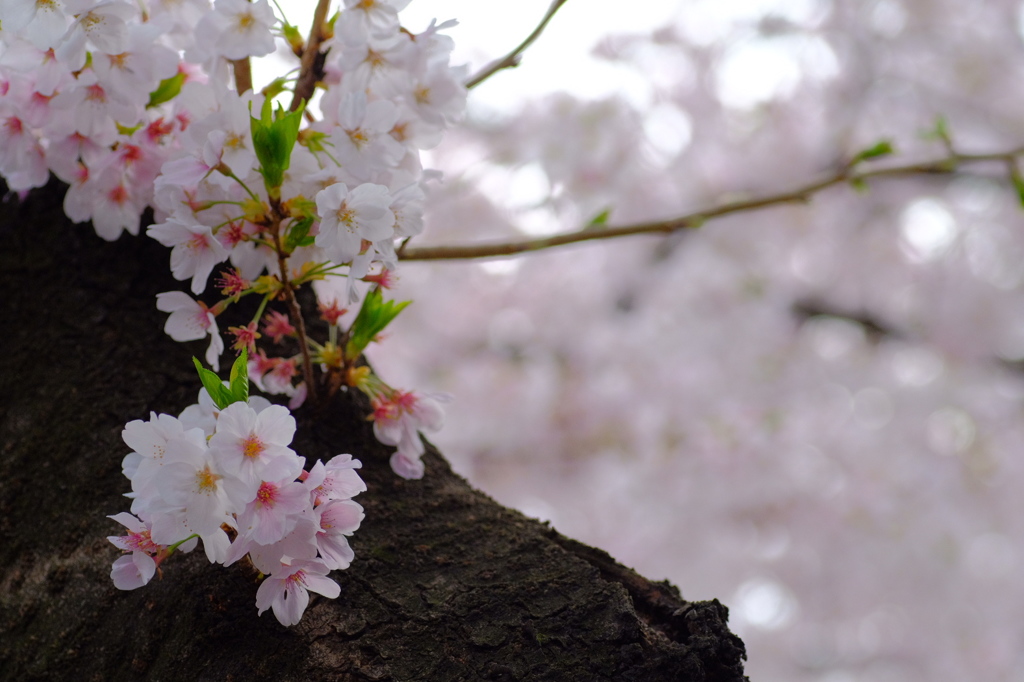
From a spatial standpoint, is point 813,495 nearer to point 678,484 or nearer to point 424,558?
point 678,484

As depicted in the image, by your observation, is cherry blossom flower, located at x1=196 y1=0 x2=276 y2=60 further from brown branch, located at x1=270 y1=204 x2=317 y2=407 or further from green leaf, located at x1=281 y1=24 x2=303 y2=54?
brown branch, located at x1=270 y1=204 x2=317 y2=407

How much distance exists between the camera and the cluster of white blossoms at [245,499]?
0.48m

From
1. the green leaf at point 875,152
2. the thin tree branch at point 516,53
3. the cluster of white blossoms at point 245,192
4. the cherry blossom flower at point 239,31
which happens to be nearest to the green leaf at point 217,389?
the cluster of white blossoms at point 245,192

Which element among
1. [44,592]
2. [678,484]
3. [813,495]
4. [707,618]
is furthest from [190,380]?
[813,495]

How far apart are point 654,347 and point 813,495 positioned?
137cm

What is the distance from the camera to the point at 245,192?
63 cm

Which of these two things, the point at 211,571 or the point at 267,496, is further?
A: the point at 211,571

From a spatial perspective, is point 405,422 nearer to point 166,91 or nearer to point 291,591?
point 291,591

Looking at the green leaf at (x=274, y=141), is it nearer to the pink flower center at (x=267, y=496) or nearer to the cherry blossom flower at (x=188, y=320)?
the cherry blossom flower at (x=188, y=320)

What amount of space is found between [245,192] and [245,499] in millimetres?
284

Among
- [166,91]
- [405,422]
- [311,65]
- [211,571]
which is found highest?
[311,65]

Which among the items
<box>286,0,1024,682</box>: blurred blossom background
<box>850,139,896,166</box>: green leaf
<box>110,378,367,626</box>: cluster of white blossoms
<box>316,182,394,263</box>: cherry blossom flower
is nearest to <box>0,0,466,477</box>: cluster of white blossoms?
<box>316,182,394,263</box>: cherry blossom flower

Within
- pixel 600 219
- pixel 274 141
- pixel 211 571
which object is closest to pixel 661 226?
pixel 600 219

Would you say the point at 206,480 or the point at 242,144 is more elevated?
the point at 242,144
